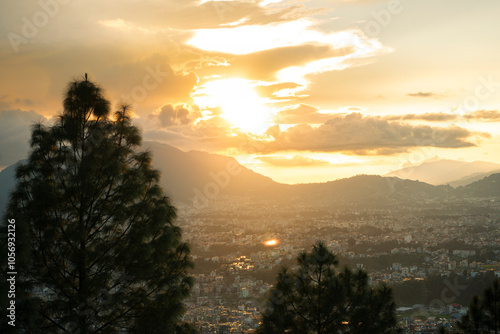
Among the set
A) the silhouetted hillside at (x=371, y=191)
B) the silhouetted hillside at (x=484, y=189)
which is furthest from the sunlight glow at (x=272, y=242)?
the silhouetted hillside at (x=484, y=189)

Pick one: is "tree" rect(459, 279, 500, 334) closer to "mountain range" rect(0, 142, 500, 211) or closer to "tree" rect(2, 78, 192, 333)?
"tree" rect(2, 78, 192, 333)

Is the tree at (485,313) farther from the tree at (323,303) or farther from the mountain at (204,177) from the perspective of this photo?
the mountain at (204,177)

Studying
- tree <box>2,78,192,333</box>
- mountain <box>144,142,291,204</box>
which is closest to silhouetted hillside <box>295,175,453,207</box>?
mountain <box>144,142,291,204</box>

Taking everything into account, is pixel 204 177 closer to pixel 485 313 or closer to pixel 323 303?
pixel 323 303

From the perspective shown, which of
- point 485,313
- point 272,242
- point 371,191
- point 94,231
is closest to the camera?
point 94,231

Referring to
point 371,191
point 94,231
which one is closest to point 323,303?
point 94,231

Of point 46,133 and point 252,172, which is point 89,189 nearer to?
point 46,133

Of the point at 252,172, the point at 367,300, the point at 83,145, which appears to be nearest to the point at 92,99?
the point at 83,145
